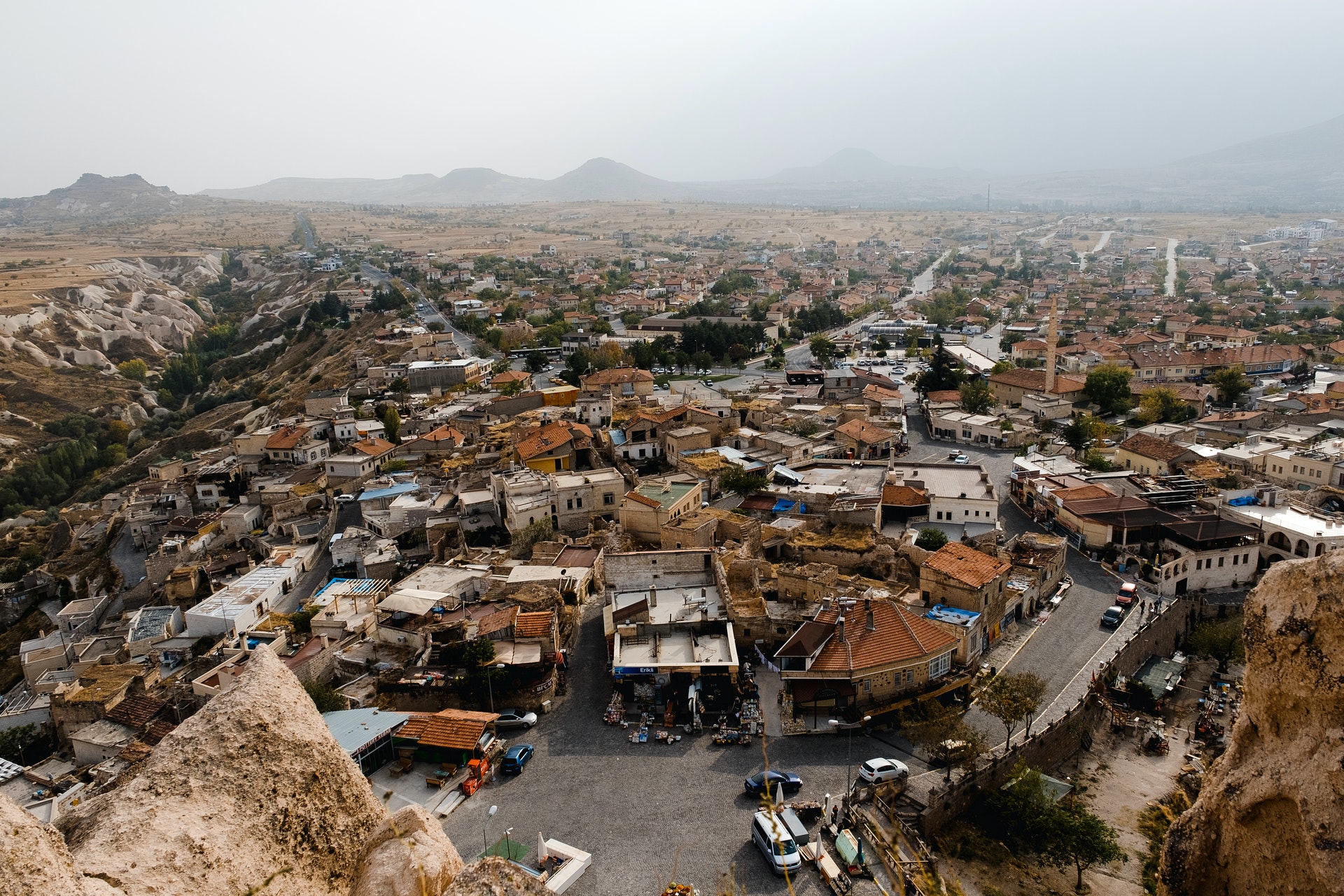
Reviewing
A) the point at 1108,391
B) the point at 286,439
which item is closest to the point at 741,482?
the point at 286,439

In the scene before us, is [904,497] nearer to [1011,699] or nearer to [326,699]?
[1011,699]

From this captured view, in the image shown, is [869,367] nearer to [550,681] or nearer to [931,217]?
[550,681]

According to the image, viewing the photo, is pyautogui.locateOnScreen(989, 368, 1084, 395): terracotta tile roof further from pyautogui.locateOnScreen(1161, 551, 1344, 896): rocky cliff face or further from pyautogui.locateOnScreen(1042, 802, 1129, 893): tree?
pyautogui.locateOnScreen(1161, 551, 1344, 896): rocky cliff face

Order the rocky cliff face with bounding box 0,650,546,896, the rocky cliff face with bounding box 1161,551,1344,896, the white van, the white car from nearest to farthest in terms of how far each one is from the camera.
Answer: the rocky cliff face with bounding box 0,650,546,896 < the rocky cliff face with bounding box 1161,551,1344,896 < the white van < the white car

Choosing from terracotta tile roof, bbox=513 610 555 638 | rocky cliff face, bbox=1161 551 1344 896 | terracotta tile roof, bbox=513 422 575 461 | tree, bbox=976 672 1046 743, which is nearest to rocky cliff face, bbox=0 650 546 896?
rocky cliff face, bbox=1161 551 1344 896

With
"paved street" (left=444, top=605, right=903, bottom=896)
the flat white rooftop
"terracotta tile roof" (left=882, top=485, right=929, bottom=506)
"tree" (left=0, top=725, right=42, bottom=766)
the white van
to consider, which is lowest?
"tree" (left=0, top=725, right=42, bottom=766)

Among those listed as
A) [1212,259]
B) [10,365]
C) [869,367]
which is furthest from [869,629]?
[1212,259]

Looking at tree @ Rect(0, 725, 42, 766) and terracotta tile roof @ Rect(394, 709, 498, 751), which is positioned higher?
terracotta tile roof @ Rect(394, 709, 498, 751)
